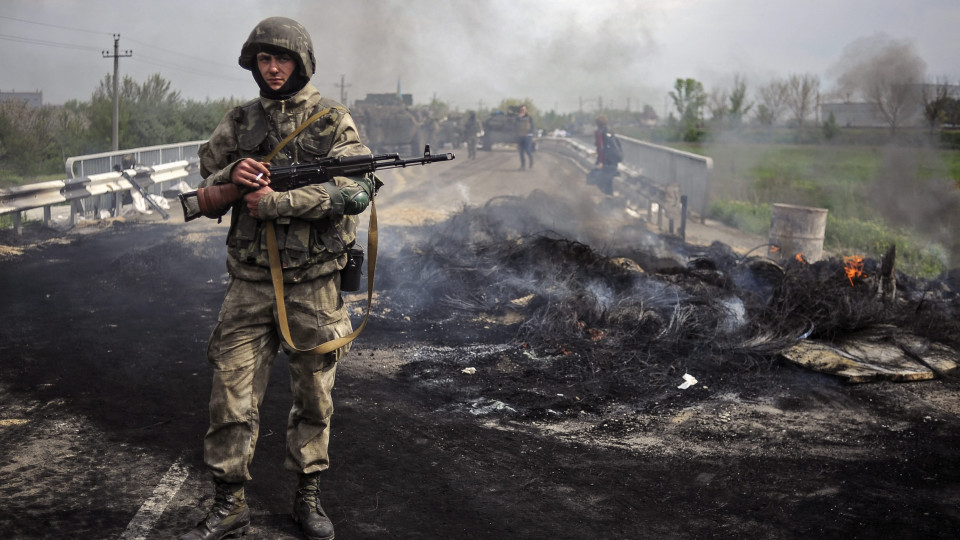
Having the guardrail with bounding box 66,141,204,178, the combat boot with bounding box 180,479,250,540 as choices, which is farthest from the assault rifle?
the guardrail with bounding box 66,141,204,178

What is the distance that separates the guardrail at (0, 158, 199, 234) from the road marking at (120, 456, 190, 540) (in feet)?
24.1

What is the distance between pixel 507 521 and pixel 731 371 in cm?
296

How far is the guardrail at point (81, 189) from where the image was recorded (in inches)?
396

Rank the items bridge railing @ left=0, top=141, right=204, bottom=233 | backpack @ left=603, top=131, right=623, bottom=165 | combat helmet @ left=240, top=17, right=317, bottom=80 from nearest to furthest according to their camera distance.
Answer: combat helmet @ left=240, top=17, right=317, bottom=80 → bridge railing @ left=0, top=141, right=204, bottom=233 → backpack @ left=603, top=131, right=623, bottom=165

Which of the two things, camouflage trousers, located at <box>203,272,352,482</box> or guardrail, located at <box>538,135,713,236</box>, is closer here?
camouflage trousers, located at <box>203,272,352,482</box>

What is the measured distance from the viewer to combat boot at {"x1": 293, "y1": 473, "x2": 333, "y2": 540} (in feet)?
10.5

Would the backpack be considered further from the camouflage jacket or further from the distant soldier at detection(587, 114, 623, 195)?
the camouflage jacket

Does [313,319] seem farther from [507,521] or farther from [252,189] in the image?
[507,521]

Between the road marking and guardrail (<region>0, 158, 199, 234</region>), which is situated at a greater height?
guardrail (<region>0, 158, 199, 234</region>)

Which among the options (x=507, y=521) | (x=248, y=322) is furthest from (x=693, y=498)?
(x=248, y=322)

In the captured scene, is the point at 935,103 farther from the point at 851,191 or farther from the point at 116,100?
the point at 116,100

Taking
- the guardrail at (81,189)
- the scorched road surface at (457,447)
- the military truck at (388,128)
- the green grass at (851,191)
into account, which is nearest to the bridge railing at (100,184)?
the guardrail at (81,189)

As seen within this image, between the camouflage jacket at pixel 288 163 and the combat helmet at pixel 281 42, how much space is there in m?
0.13

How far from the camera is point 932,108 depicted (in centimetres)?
1970
